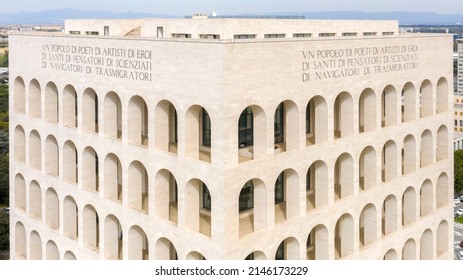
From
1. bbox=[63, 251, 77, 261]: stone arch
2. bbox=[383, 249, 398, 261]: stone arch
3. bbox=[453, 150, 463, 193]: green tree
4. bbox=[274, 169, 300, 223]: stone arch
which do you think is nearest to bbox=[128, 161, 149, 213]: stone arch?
bbox=[274, 169, 300, 223]: stone arch

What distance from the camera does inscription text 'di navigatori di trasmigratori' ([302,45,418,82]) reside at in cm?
3072

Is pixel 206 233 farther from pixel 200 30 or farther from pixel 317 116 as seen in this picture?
pixel 200 30

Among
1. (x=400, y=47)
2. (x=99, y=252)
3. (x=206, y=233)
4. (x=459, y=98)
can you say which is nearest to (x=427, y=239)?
(x=400, y=47)

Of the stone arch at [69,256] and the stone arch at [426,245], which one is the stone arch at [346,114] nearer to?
the stone arch at [426,245]

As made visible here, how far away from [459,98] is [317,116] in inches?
5756

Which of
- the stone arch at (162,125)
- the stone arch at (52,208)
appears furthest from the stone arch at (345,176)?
the stone arch at (52,208)

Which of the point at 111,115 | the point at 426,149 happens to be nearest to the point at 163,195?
the point at 111,115

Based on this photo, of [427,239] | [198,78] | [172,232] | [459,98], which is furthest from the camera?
[459,98]

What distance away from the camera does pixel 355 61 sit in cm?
3347

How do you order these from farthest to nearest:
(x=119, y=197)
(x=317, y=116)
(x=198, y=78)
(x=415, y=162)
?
(x=415, y=162) < (x=119, y=197) < (x=317, y=116) < (x=198, y=78)

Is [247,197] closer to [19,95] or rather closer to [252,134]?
[252,134]

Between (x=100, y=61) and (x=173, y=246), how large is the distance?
38.5ft

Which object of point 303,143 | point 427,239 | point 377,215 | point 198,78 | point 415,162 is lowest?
point 427,239

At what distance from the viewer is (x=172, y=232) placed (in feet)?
98.4
